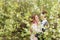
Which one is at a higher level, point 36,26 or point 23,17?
point 23,17

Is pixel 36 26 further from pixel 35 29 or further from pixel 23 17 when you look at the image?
pixel 23 17

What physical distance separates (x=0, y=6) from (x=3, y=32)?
0.53 meters

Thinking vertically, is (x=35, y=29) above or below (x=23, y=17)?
below

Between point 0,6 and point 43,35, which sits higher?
point 0,6

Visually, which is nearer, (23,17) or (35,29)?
(35,29)

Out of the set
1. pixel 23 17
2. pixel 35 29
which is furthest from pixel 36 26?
pixel 23 17

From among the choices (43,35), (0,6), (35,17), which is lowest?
(43,35)

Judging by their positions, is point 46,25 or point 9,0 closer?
point 46,25

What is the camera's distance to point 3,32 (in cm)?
368

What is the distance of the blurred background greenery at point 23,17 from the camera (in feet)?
12.1

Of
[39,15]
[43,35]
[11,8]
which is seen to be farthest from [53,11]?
[11,8]

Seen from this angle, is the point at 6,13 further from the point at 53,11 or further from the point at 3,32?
the point at 53,11

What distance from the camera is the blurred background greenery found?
3.69 m

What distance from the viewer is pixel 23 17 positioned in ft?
12.5
